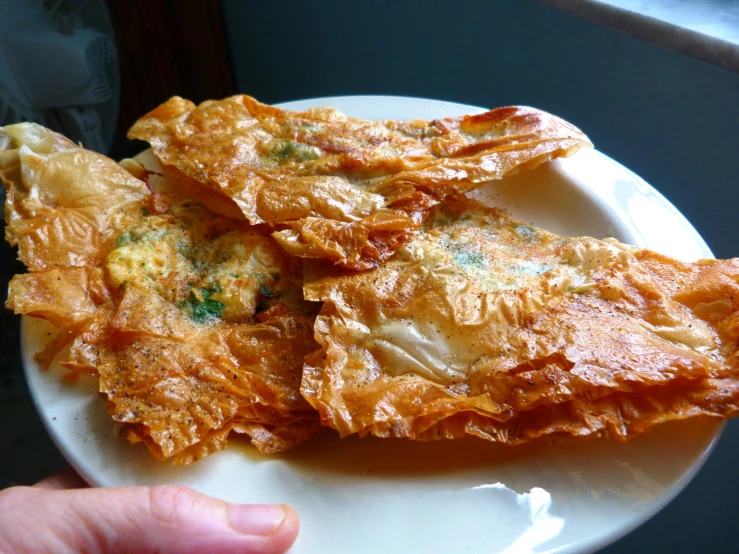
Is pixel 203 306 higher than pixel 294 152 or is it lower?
lower

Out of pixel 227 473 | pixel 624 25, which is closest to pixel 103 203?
pixel 227 473

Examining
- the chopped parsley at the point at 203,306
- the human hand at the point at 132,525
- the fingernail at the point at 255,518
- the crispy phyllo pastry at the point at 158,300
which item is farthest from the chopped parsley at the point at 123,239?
the fingernail at the point at 255,518

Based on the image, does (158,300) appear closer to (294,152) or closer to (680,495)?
(294,152)

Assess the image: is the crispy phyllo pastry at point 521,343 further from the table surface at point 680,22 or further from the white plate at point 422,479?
the table surface at point 680,22

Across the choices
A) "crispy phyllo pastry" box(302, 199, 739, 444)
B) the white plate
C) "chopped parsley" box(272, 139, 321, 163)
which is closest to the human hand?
the white plate

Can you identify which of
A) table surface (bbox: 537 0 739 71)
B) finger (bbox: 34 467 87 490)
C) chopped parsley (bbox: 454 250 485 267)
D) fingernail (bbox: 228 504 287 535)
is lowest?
finger (bbox: 34 467 87 490)

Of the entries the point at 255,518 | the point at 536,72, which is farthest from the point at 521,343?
the point at 536,72

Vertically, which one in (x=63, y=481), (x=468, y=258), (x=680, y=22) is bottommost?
(x=63, y=481)

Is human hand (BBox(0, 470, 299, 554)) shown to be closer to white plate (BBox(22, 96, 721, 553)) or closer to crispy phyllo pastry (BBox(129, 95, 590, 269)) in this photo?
white plate (BBox(22, 96, 721, 553))
